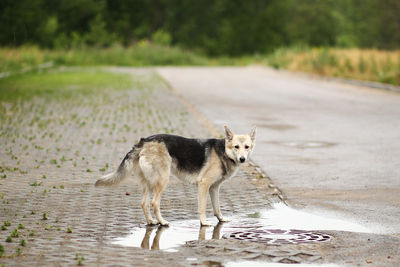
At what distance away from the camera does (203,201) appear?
8.42 meters

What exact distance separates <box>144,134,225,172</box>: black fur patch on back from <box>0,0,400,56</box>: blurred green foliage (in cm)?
7062

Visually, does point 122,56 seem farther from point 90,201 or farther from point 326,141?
point 90,201

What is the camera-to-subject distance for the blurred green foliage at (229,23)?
8581 cm

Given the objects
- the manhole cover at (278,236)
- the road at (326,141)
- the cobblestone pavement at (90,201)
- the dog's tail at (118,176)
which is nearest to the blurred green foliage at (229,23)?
the road at (326,141)

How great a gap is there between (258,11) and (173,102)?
7670 centimetres

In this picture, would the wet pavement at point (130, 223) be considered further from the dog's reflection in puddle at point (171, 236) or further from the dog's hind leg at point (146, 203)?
the dog's hind leg at point (146, 203)

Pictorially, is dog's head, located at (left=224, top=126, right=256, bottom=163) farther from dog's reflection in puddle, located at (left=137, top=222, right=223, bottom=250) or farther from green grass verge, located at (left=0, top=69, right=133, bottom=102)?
green grass verge, located at (left=0, top=69, right=133, bottom=102)

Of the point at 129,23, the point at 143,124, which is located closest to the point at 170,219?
the point at 143,124

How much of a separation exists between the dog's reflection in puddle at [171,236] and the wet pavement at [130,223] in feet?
0.03

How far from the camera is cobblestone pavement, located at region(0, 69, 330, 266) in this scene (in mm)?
6844

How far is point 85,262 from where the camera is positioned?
6523mm

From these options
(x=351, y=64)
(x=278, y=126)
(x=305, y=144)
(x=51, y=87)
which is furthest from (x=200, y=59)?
(x=305, y=144)

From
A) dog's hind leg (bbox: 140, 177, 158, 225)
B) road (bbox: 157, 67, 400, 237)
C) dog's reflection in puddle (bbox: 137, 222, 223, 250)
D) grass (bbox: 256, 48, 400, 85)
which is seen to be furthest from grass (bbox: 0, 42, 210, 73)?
dog's reflection in puddle (bbox: 137, 222, 223, 250)

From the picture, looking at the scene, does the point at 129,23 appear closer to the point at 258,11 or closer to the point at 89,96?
the point at 258,11
